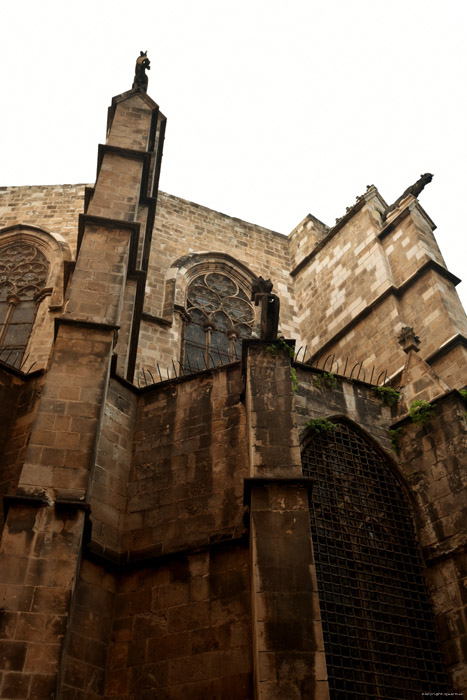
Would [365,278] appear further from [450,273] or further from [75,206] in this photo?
[75,206]

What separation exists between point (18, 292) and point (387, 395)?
8.10 m

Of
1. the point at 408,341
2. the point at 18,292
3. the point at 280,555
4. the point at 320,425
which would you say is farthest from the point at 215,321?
the point at 280,555

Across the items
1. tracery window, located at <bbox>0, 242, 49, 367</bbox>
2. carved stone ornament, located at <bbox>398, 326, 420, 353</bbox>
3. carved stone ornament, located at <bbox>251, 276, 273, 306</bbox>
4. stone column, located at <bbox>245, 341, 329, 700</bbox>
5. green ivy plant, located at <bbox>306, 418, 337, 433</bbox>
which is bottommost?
stone column, located at <bbox>245, 341, 329, 700</bbox>

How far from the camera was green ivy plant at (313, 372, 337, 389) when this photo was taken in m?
8.76

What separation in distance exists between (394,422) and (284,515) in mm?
3364

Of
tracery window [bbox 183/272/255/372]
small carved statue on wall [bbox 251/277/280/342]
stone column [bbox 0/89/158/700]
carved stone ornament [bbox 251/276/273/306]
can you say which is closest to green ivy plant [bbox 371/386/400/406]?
small carved statue on wall [bbox 251/277/280/342]

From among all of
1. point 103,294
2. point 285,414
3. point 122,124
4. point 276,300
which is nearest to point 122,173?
point 122,124

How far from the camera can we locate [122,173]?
9930mm

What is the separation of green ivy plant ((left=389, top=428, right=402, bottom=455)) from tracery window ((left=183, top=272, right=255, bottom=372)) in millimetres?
5012

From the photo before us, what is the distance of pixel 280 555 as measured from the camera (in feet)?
18.6

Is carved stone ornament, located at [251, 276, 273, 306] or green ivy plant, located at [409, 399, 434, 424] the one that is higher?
carved stone ornament, located at [251, 276, 273, 306]

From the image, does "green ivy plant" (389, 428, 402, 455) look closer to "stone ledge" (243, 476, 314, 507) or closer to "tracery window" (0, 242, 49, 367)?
"stone ledge" (243, 476, 314, 507)

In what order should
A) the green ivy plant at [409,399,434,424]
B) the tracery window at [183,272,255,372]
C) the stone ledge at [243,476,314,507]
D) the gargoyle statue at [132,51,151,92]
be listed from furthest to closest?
1. the tracery window at [183,272,255,372]
2. the gargoyle statue at [132,51,151,92]
3. the green ivy plant at [409,399,434,424]
4. the stone ledge at [243,476,314,507]

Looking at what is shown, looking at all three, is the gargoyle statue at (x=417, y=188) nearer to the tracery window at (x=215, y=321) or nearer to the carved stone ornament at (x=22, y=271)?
the tracery window at (x=215, y=321)
